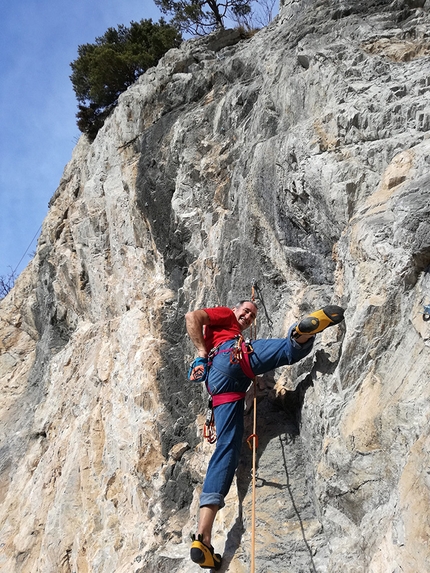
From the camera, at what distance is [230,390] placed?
520 cm

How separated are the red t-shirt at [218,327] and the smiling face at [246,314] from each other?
10cm

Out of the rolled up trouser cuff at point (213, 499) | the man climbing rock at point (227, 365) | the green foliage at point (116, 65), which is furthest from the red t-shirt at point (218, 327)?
the green foliage at point (116, 65)

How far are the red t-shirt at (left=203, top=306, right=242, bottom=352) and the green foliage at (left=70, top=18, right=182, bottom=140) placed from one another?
→ 10.4 m

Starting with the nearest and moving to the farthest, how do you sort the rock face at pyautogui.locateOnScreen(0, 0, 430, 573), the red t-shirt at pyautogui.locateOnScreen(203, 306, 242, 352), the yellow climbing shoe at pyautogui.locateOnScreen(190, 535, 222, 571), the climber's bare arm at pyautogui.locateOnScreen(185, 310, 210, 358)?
the rock face at pyautogui.locateOnScreen(0, 0, 430, 573)
the yellow climbing shoe at pyautogui.locateOnScreen(190, 535, 222, 571)
the climber's bare arm at pyautogui.locateOnScreen(185, 310, 210, 358)
the red t-shirt at pyautogui.locateOnScreen(203, 306, 242, 352)

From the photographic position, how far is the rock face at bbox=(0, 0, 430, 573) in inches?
154

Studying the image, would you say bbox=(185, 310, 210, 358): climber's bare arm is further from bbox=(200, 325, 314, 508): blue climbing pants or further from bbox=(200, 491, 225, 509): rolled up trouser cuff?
bbox=(200, 491, 225, 509): rolled up trouser cuff

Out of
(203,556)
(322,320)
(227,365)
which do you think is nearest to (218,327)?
(227,365)

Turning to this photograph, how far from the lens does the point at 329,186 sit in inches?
203

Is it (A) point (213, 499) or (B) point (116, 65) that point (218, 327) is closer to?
(A) point (213, 499)

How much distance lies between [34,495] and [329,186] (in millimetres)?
7409

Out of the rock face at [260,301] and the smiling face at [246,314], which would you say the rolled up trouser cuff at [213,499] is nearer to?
the rock face at [260,301]

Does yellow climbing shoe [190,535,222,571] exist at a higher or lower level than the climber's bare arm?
lower

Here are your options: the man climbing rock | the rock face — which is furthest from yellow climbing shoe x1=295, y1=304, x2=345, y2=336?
the rock face

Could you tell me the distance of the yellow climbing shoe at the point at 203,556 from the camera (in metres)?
4.34
